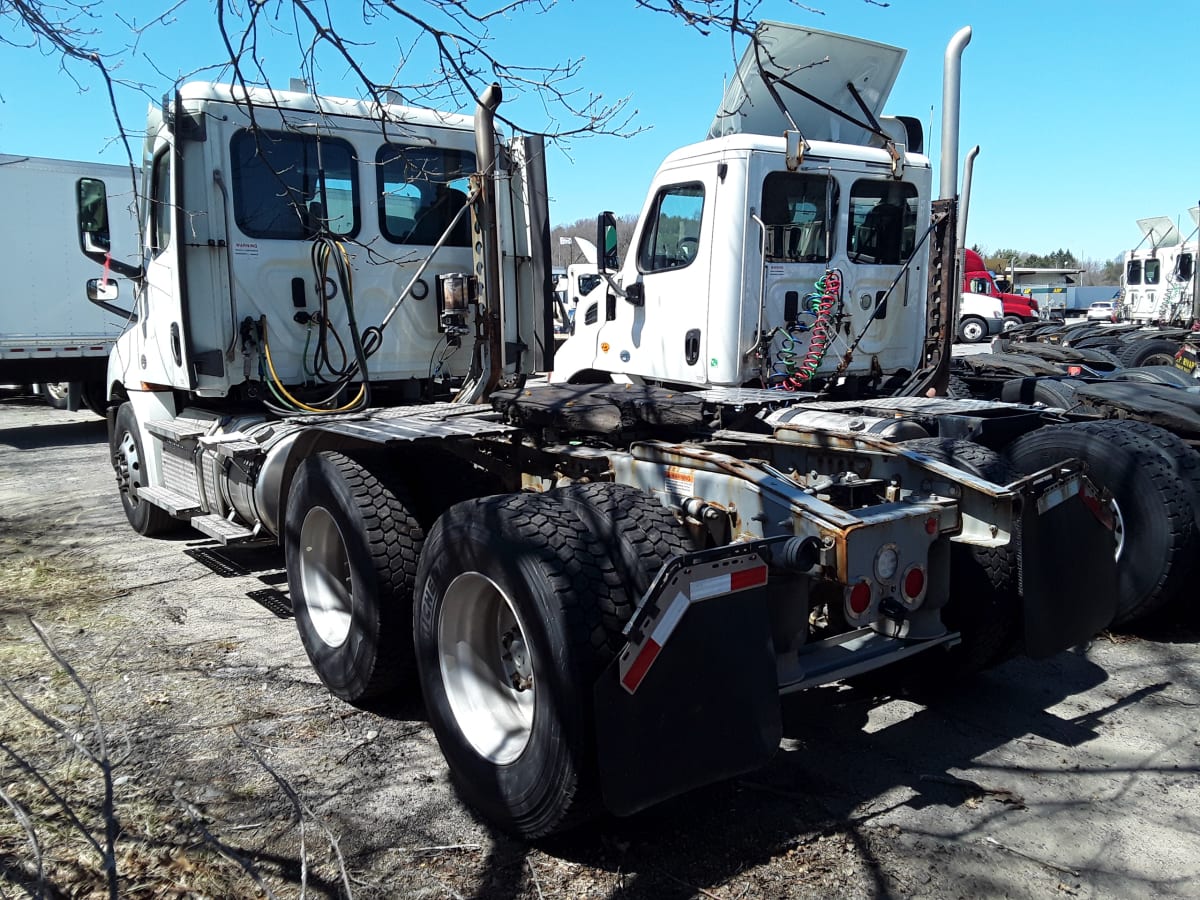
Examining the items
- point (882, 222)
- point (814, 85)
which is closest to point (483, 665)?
point (882, 222)

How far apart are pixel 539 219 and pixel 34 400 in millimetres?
17131

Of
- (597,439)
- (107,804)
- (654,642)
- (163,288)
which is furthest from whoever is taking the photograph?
(163,288)

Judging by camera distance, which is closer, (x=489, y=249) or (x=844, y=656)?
(x=844, y=656)

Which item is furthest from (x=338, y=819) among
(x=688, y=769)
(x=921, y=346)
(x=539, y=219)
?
(x=921, y=346)

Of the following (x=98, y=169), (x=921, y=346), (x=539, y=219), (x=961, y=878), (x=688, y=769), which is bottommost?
(x=961, y=878)

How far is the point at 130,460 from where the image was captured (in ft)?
24.9

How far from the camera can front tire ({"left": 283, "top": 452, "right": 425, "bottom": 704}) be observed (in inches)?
159

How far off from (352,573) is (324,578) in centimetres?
57

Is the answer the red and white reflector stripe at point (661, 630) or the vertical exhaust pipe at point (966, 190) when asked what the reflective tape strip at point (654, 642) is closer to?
the red and white reflector stripe at point (661, 630)

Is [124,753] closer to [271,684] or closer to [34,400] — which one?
[271,684]

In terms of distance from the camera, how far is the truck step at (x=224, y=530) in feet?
18.4

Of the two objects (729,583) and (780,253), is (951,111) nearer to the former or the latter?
(780,253)

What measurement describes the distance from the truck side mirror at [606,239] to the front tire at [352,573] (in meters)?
3.31

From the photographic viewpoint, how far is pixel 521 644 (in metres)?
3.44
